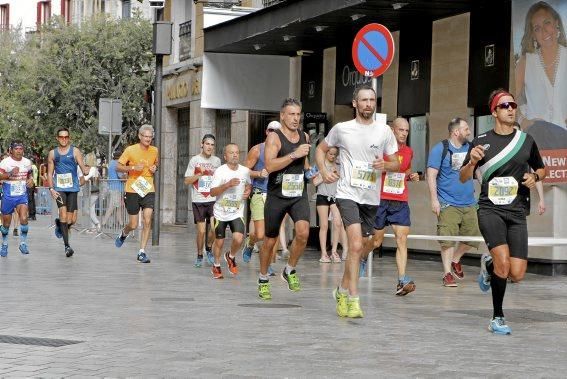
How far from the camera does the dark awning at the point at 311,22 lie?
65.3 ft

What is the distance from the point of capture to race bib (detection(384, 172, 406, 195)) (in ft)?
49.0

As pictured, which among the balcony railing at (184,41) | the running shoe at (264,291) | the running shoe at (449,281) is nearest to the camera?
the running shoe at (264,291)

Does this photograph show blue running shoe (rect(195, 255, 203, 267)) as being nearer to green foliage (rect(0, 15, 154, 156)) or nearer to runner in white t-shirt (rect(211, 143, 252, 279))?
runner in white t-shirt (rect(211, 143, 252, 279))

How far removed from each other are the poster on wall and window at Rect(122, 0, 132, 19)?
36.3 metres

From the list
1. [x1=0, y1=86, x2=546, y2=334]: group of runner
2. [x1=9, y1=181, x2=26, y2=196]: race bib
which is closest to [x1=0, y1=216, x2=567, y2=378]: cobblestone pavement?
[x1=0, y1=86, x2=546, y2=334]: group of runner

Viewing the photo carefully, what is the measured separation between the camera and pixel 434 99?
2144cm

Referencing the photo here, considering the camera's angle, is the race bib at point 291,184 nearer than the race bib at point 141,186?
Yes

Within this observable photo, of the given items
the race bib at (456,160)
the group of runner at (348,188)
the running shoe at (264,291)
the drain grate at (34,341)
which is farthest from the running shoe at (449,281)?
the drain grate at (34,341)

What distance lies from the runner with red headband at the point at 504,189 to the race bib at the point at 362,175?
4.16 ft

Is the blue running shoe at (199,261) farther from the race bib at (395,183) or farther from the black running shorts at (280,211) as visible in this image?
the black running shorts at (280,211)

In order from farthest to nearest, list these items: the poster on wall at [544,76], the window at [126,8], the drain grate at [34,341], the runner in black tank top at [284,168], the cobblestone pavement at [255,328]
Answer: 1. the window at [126,8]
2. the poster on wall at [544,76]
3. the runner in black tank top at [284,168]
4. the drain grate at [34,341]
5. the cobblestone pavement at [255,328]

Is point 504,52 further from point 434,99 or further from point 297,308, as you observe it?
point 297,308

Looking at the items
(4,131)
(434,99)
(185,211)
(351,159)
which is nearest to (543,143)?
(434,99)

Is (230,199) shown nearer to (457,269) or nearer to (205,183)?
(205,183)
